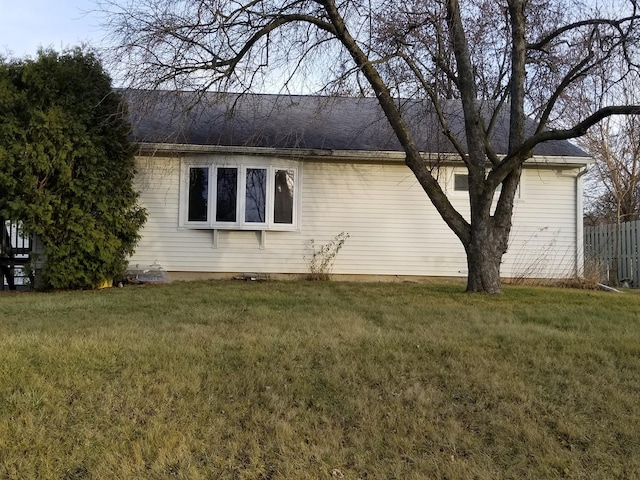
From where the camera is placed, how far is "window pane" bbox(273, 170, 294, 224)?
11.1 metres

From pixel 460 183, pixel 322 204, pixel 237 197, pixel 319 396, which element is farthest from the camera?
pixel 460 183

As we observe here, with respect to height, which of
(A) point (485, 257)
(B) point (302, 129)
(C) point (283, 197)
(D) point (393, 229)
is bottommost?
(A) point (485, 257)

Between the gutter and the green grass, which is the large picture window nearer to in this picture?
the gutter

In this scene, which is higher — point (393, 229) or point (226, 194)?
point (226, 194)

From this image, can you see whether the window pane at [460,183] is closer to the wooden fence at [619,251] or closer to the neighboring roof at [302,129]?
the neighboring roof at [302,129]

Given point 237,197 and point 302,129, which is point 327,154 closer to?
point 302,129

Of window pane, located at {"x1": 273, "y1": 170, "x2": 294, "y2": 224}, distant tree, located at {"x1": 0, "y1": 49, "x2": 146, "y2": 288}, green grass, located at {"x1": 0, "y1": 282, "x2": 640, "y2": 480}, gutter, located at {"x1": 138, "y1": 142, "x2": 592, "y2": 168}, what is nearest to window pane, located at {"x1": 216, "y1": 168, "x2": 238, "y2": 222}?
gutter, located at {"x1": 138, "y1": 142, "x2": 592, "y2": 168}

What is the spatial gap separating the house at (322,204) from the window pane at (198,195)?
2 centimetres

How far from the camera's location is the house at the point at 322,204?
10.9 meters

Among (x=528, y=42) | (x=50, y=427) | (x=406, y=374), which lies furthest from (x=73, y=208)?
(x=528, y=42)

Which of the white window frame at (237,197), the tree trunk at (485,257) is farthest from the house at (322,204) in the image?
the tree trunk at (485,257)

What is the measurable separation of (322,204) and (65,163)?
529cm

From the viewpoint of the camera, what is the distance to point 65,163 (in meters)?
8.94

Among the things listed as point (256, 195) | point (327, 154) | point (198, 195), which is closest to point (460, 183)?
point (327, 154)
